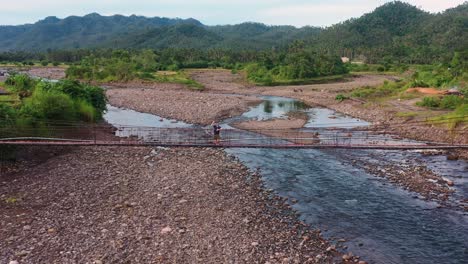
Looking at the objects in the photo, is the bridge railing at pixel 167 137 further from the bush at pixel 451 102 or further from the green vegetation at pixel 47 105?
the bush at pixel 451 102

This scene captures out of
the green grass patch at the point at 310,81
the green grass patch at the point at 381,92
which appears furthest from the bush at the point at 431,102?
the green grass patch at the point at 310,81

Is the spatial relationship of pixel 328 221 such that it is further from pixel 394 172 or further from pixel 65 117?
pixel 65 117

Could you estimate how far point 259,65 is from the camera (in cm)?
8088

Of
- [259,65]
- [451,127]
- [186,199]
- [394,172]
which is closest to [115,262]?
[186,199]

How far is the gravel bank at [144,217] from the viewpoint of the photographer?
39.7 feet

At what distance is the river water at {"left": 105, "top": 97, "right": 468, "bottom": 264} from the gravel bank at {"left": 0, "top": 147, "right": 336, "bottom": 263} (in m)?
1.16

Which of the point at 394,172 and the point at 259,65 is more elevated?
the point at 259,65

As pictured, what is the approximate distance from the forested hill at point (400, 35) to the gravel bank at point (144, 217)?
252 feet

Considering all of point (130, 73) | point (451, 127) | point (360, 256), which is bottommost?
point (360, 256)

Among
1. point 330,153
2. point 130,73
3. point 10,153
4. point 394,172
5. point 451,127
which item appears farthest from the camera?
point 130,73

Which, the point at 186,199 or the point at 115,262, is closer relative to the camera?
the point at 115,262

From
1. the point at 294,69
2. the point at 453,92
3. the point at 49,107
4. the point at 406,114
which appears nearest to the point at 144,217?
the point at 49,107

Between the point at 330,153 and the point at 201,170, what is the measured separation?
356 inches

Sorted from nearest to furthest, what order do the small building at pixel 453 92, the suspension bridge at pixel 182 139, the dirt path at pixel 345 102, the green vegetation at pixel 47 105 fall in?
the suspension bridge at pixel 182 139
the green vegetation at pixel 47 105
the dirt path at pixel 345 102
the small building at pixel 453 92
